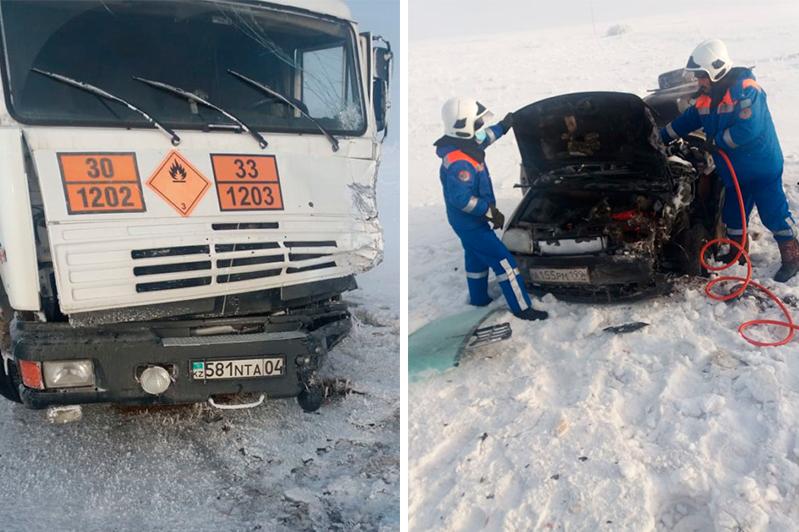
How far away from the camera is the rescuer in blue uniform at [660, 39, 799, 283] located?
16.6 ft

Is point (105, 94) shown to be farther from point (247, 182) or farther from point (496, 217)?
point (496, 217)

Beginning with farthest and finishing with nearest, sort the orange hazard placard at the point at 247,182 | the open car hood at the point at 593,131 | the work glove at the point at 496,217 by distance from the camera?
the work glove at the point at 496,217 < the open car hood at the point at 593,131 < the orange hazard placard at the point at 247,182

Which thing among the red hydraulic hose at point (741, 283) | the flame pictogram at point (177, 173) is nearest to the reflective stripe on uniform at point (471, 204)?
the red hydraulic hose at point (741, 283)

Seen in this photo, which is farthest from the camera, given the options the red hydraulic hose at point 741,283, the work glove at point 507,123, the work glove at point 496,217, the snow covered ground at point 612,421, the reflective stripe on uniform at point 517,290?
the work glove at point 507,123

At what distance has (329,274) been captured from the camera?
14.0ft

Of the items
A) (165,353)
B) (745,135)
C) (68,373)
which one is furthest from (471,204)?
(68,373)

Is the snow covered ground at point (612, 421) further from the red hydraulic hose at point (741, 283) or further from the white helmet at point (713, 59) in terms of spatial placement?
the white helmet at point (713, 59)

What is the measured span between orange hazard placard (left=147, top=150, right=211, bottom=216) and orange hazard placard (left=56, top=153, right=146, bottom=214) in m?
0.11

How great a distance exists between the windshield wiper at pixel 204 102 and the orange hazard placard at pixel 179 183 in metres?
0.37

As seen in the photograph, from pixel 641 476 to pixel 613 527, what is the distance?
0.34 m

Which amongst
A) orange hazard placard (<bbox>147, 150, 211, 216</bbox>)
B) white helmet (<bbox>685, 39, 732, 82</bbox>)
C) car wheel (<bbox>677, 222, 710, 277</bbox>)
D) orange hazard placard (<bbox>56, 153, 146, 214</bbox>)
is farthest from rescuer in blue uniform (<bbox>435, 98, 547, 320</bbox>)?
orange hazard placard (<bbox>56, 153, 146, 214</bbox>)

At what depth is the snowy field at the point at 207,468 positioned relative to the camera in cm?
350

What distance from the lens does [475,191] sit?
5.42 m

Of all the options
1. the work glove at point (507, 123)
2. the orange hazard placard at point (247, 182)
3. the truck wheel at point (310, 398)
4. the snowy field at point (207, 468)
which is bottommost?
the snowy field at point (207, 468)
